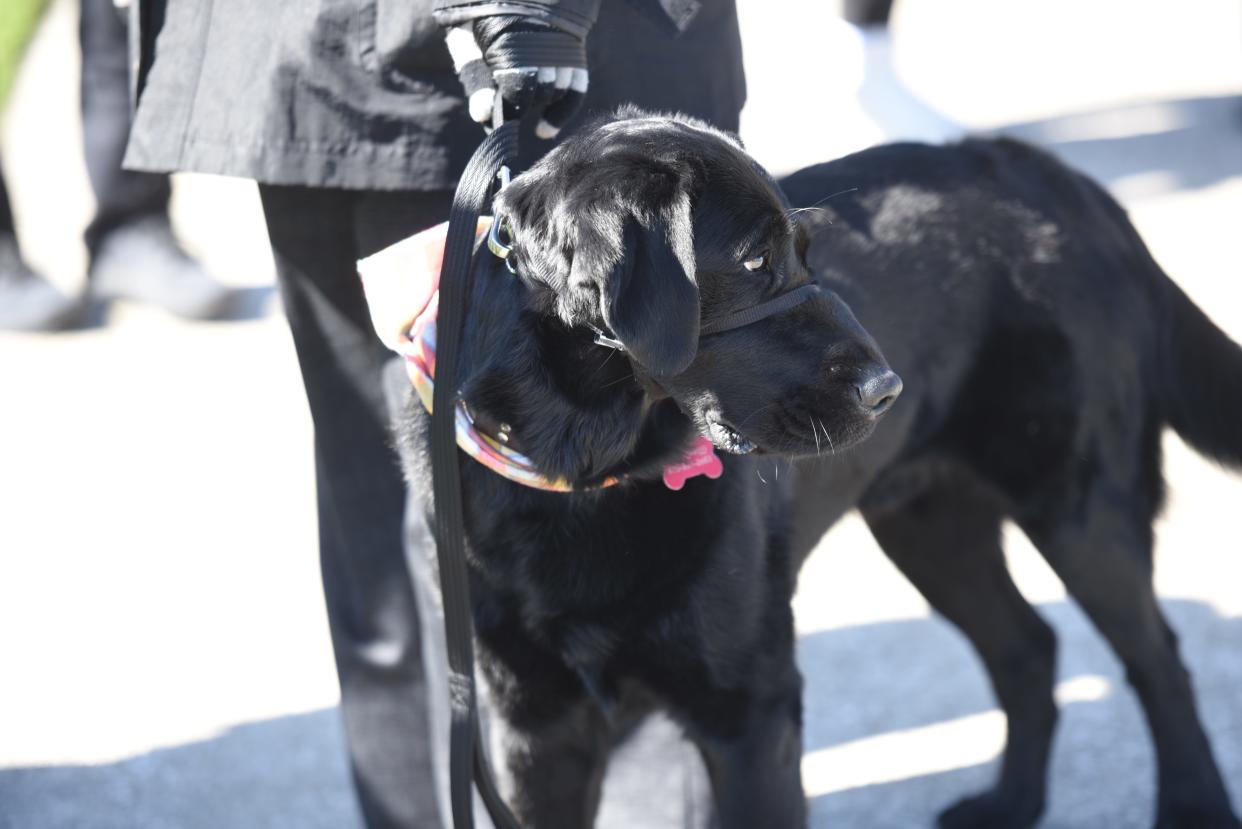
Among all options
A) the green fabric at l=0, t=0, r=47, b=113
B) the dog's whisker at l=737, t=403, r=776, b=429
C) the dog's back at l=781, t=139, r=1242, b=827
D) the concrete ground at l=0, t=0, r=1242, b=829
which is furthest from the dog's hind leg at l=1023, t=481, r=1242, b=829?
the green fabric at l=0, t=0, r=47, b=113

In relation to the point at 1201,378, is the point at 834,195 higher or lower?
higher

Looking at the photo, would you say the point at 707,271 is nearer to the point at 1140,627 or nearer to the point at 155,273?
the point at 1140,627

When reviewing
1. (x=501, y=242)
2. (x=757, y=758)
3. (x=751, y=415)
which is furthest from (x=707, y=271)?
(x=757, y=758)

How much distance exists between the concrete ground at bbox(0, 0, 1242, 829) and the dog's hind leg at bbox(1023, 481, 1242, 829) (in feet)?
0.53

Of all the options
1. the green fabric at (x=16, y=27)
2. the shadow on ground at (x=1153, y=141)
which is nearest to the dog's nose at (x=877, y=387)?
the green fabric at (x=16, y=27)

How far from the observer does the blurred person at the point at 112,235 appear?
5.83m

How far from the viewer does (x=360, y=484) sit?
2.66 m

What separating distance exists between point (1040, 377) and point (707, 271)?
1071 millimetres

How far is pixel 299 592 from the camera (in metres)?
4.05

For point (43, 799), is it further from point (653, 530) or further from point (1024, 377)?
point (1024, 377)

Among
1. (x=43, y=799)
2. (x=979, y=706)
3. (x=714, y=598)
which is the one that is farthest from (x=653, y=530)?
(x=43, y=799)

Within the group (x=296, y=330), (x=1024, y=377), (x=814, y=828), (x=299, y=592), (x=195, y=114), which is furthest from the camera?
(x=299, y=592)

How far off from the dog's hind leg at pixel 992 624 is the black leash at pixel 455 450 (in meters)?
1.24

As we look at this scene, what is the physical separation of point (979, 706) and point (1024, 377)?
39.4 inches
